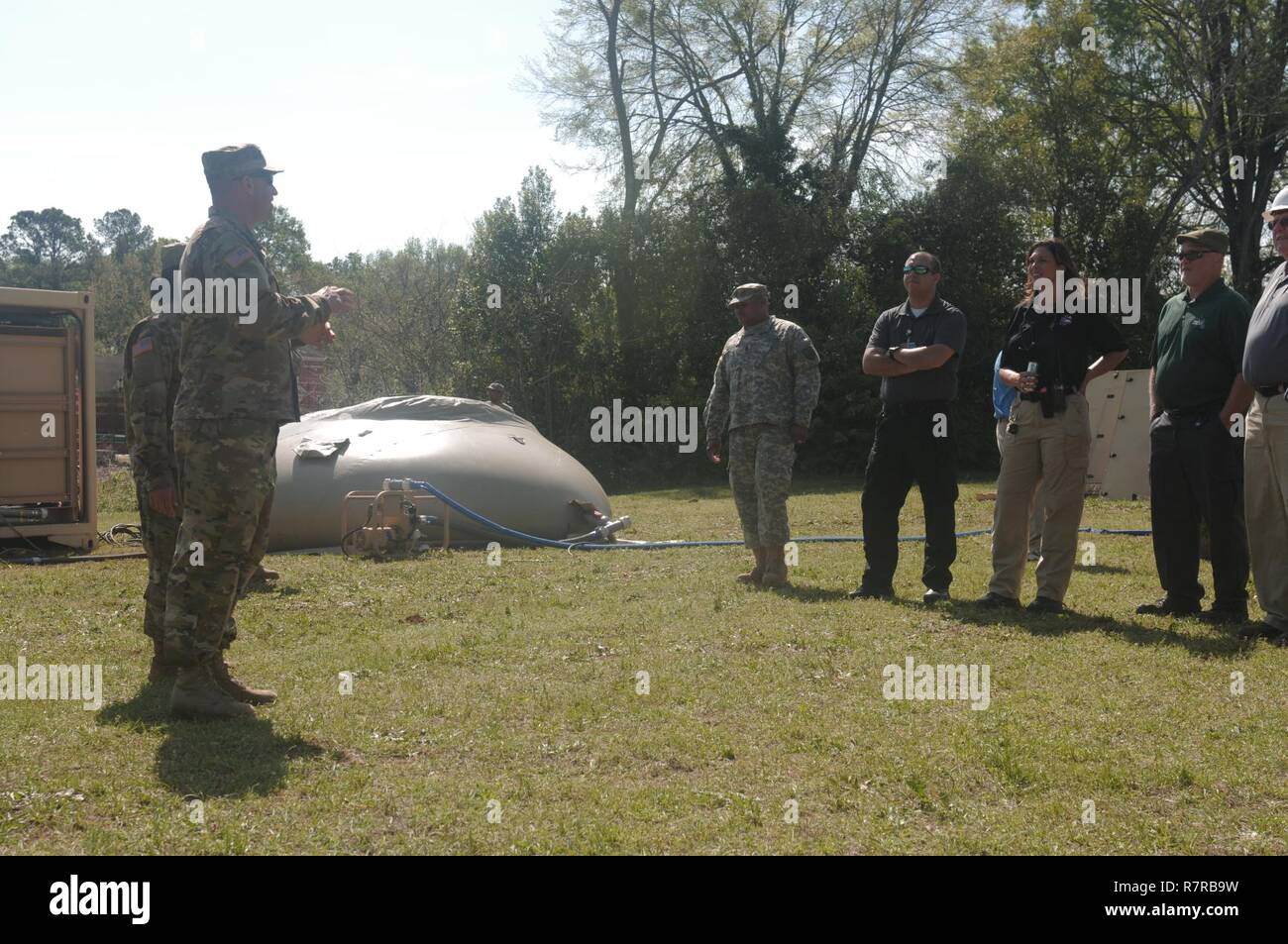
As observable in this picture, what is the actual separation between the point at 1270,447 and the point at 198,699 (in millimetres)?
5423

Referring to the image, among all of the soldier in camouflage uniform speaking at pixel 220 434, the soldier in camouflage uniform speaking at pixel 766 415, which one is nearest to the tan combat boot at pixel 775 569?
the soldier in camouflage uniform speaking at pixel 766 415

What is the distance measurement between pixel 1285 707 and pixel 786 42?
28.0m

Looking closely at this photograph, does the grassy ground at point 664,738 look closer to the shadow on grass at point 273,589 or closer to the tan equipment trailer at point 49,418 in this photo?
the shadow on grass at point 273,589

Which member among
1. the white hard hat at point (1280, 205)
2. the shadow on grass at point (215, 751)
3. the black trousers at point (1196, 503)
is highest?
the white hard hat at point (1280, 205)

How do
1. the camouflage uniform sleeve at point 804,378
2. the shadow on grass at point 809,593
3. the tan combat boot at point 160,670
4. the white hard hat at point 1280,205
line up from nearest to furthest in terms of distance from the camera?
the tan combat boot at point 160,670
the white hard hat at point 1280,205
the shadow on grass at point 809,593
the camouflage uniform sleeve at point 804,378

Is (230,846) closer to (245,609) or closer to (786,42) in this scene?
(245,609)

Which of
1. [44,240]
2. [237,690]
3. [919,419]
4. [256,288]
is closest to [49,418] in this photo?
[237,690]

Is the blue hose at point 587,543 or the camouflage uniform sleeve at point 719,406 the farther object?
the blue hose at point 587,543

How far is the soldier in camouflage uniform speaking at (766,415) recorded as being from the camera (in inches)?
331

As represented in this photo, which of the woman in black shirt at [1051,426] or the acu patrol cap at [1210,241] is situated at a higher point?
the acu patrol cap at [1210,241]

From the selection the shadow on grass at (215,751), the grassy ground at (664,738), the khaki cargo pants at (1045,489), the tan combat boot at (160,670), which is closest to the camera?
the grassy ground at (664,738)

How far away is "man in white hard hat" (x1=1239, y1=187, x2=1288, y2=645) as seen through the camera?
5.91 metres

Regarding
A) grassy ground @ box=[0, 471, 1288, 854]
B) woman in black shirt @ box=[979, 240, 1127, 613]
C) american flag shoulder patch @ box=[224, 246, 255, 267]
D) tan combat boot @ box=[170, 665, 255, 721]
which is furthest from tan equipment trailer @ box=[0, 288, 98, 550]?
woman in black shirt @ box=[979, 240, 1127, 613]

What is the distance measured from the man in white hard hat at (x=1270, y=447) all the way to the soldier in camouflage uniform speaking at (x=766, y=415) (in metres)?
3.01
